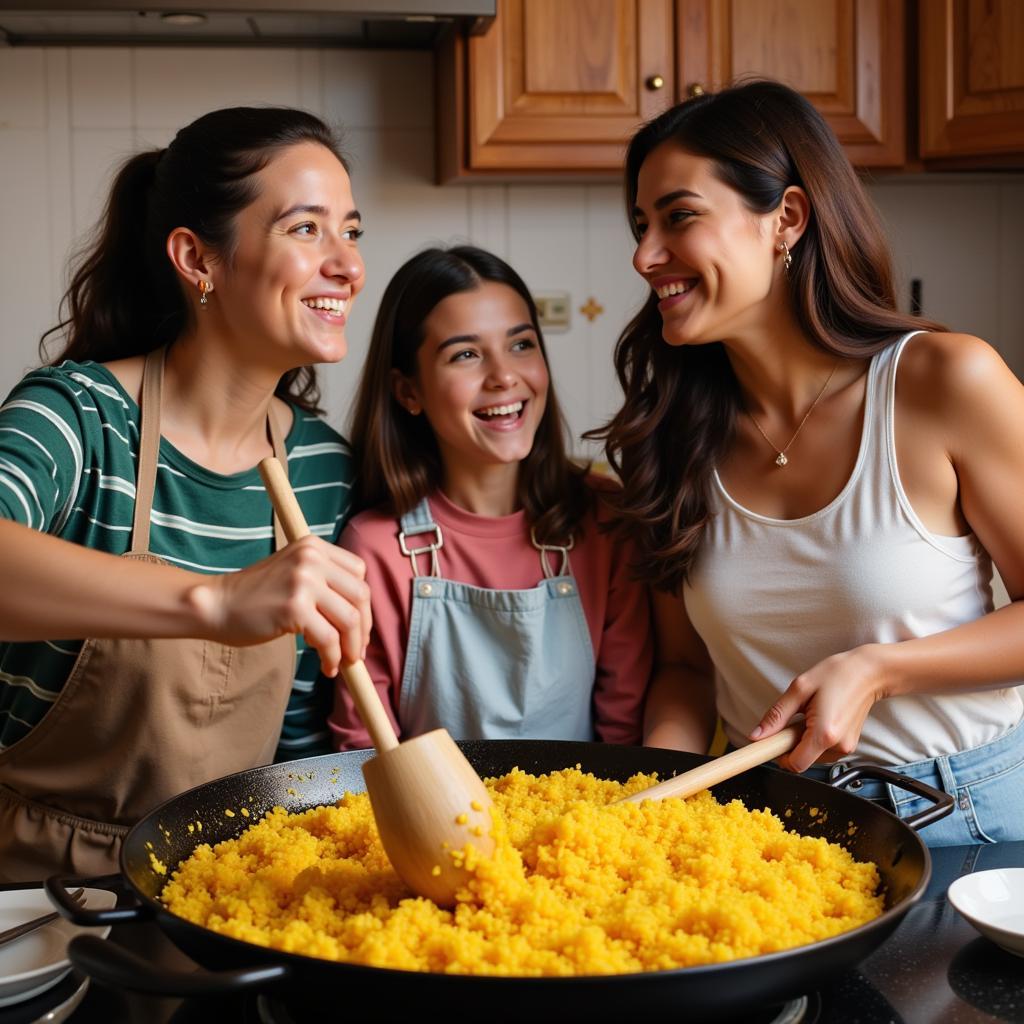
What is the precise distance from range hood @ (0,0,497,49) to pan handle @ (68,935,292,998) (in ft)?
5.89

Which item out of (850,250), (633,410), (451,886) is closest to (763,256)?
(850,250)

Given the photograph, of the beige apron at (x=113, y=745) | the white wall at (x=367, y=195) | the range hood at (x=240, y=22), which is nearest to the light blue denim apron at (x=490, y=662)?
the beige apron at (x=113, y=745)

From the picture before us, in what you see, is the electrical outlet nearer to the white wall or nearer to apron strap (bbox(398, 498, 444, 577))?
the white wall

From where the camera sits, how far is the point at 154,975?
67cm

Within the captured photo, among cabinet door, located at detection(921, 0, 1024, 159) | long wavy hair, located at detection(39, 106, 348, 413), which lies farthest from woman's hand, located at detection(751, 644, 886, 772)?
cabinet door, located at detection(921, 0, 1024, 159)

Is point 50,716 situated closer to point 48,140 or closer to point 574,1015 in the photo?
point 574,1015

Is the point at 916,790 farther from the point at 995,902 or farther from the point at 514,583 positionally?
the point at 514,583

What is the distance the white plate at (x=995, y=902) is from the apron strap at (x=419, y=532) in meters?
0.85

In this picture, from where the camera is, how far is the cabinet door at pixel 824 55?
2.43m

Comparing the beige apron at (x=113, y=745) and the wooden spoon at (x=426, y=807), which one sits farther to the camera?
the beige apron at (x=113, y=745)

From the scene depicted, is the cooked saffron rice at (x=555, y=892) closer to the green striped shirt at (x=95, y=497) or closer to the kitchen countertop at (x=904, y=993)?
the kitchen countertop at (x=904, y=993)

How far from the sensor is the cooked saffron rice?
747mm

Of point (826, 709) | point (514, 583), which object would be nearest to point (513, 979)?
point (826, 709)

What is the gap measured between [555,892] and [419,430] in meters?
1.00
